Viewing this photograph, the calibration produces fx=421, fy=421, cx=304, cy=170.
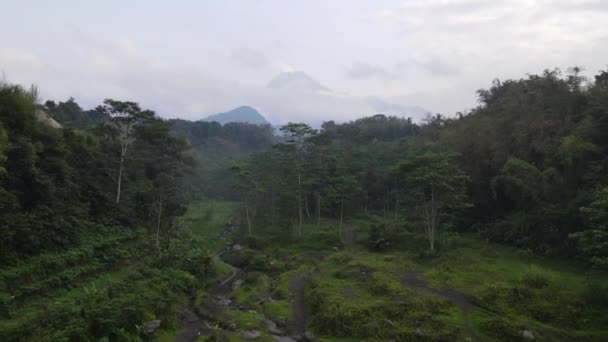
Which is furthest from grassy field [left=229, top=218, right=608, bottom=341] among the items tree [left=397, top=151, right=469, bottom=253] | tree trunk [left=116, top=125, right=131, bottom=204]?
tree trunk [left=116, top=125, right=131, bottom=204]

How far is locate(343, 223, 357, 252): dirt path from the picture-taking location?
133 ft

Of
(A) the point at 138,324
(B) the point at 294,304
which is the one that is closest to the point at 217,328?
(A) the point at 138,324

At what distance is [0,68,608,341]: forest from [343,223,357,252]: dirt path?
355mm

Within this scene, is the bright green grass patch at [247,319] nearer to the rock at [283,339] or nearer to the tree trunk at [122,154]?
the rock at [283,339]

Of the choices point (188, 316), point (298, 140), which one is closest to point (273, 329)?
point (188, 316)

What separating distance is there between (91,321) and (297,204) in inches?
1301

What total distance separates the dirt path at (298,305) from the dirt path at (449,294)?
6406 mm

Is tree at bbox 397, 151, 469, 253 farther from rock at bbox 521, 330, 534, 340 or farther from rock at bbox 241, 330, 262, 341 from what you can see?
rock at bbox 241, 330, 262, 341

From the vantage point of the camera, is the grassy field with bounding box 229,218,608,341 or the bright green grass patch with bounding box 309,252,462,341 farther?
the bright green grass patch with bounding box 309,252,462,341

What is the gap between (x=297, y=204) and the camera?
164 feet

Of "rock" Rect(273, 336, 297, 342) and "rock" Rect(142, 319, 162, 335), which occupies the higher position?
"rock" Rect(142, 319, 162, 335)

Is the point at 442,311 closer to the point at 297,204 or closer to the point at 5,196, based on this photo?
the point at 5,196

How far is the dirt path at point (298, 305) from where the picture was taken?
2200 centimetres

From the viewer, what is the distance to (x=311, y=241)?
1676 inches
